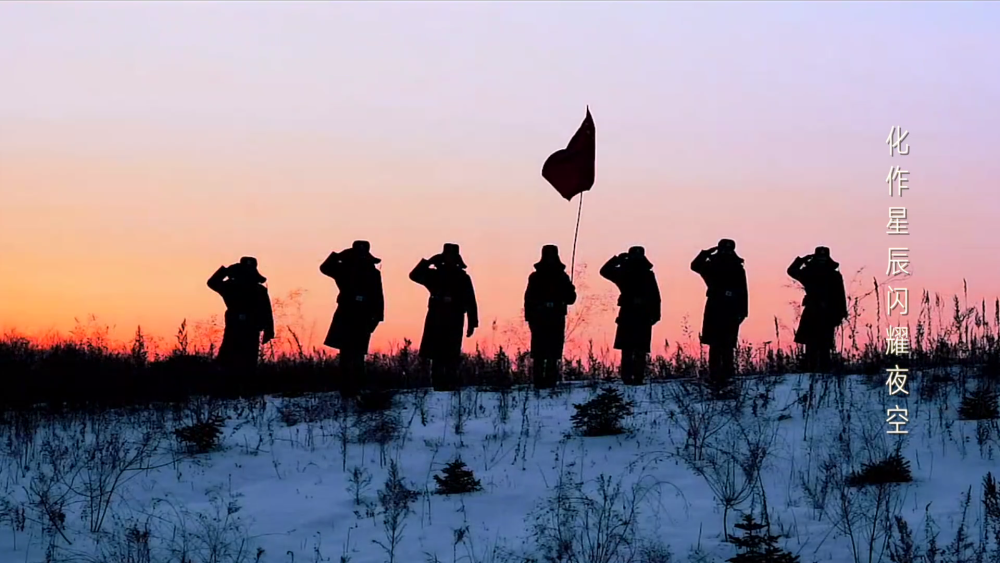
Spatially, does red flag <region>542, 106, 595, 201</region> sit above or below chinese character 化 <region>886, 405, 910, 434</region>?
above

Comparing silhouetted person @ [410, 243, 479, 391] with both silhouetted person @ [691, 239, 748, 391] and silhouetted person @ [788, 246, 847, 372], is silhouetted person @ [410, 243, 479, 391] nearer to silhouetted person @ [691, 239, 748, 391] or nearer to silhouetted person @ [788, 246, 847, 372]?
silhouetted person @ [691, 239, 748, 391]

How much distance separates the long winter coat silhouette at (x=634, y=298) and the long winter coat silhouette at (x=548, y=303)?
624mm

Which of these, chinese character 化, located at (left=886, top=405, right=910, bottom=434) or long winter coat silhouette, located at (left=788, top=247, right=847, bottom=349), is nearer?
chinese character 化, located at (left=886, top=405, right=910, bottom=434)

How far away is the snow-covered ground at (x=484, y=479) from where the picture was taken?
34.3 feet

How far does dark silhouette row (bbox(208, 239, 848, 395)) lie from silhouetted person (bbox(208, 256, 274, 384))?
0.01 metres

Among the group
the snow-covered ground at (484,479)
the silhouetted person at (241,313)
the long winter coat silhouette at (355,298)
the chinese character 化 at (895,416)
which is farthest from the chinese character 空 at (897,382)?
the silhouetted person at (241,313)

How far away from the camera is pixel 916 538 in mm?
9867

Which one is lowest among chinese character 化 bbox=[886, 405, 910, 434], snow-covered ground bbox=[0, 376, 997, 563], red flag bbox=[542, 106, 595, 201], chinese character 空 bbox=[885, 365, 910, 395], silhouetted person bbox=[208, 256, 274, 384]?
snow-covered ground bbox=[0, 376, 997, 563]

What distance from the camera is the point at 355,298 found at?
1711 cm

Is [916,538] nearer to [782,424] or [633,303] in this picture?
[782,424]

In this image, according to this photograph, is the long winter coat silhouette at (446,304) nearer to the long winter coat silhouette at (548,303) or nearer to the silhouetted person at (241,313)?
the long winter coat silhouette at (548,303)

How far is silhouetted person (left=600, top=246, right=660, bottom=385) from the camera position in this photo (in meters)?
17.7

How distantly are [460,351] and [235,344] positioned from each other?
316 centimetres

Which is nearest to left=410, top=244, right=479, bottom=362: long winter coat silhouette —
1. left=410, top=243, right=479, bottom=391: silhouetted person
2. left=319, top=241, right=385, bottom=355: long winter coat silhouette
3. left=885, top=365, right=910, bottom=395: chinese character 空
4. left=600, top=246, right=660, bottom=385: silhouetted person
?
left=410, top=243, right=479, bottom=391: silhouetted person
